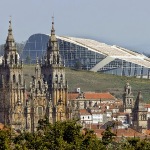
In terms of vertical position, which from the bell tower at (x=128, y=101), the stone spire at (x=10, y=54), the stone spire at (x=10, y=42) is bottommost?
the bell tower at (x=128, y=101)

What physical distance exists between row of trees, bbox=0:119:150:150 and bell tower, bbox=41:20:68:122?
4753 centimetres

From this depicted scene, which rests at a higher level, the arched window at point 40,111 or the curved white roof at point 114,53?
the curved white roof at point 114,53

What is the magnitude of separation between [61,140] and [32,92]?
171 feet

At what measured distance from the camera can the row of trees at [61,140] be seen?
2277 inches

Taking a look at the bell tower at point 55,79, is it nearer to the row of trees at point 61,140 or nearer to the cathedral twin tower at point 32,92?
the cathedral twin tower at point 32,92

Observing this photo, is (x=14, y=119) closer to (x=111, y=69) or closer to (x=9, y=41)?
(x=9, y=41)

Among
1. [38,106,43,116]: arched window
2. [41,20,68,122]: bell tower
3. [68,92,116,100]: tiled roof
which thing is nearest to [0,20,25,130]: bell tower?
[38,106,43,116]: arched window

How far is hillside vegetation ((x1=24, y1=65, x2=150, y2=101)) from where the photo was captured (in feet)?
506

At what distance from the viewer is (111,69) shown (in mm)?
178625

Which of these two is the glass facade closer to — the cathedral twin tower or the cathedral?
the cathedral

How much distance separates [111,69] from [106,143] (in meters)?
117

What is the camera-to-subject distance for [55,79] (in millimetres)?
111250

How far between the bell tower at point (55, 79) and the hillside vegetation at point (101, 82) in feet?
127

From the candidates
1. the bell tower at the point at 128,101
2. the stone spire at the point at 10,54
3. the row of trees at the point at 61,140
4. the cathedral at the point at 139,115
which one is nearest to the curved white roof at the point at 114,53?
the bell tower at the point at 128,101
